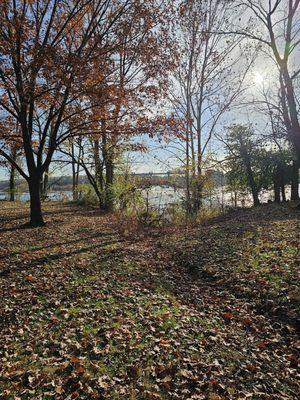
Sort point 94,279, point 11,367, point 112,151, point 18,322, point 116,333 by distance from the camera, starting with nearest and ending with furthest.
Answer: point 11,367, point 116,333, point 18,322, point 94,279, point 112,151

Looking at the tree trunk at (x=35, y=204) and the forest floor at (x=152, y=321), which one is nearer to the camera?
the forest floor at (x=152, y=321)

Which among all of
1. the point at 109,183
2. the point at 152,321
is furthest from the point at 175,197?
the point at 152,321

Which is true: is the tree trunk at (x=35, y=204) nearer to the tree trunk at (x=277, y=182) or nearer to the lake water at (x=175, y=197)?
the lake water at (x=175, y=197)

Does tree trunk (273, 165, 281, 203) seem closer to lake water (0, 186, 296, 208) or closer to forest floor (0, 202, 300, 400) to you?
lake water (0, 186, 296, 208)

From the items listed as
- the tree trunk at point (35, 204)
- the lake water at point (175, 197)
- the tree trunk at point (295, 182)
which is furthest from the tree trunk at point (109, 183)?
the tree trunk at point (295, 182)

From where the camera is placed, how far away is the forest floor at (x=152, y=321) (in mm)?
3422

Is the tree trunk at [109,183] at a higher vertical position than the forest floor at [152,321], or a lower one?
higher

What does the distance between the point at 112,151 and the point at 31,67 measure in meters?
9.29

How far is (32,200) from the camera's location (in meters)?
11.9

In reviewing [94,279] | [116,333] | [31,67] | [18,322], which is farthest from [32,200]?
[116,333]

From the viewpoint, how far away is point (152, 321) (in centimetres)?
478

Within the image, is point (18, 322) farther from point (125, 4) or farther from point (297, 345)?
point (125, 4)

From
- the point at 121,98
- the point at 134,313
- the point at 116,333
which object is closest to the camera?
the point at 116,333

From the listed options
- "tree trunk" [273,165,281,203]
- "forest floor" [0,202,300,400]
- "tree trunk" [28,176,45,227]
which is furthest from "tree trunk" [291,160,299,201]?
"tree trunk" [28,176,45,227]
